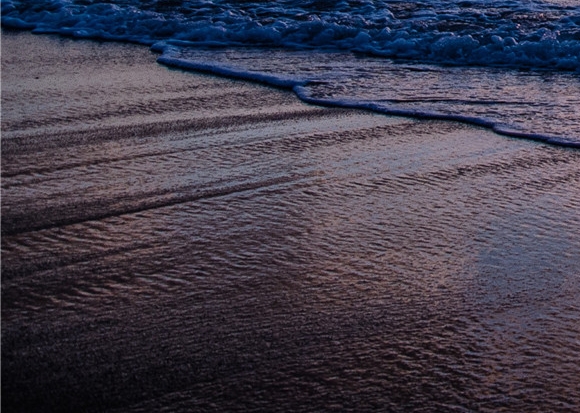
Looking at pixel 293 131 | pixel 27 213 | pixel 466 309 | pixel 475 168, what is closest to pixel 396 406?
pixel 466 309

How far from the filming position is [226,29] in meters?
8.03

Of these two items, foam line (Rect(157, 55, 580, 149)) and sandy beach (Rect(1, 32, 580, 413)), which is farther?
foam line (Rect(157, 55, 580, 149))

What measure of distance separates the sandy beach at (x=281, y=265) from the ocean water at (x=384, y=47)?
606mm

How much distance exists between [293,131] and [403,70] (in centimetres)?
216

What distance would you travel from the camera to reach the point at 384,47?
743 cm

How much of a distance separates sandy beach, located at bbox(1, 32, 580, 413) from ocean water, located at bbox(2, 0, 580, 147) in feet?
1.99

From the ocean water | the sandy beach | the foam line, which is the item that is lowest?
the sandy beach

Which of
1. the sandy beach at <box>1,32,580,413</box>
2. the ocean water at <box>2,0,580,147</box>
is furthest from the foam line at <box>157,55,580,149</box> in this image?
the sandy beach at <box>1,32,580,413</box>

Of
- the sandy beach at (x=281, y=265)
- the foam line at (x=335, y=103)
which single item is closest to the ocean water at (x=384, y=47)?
the foam line at (x=335, y=103)

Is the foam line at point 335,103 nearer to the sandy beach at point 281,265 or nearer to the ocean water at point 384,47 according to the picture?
the ocean water at point 384,47

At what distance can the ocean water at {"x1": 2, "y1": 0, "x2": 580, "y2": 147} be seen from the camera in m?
5.39

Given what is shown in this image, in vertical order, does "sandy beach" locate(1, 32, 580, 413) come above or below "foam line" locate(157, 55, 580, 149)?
below

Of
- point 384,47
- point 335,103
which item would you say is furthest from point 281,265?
point 384,47

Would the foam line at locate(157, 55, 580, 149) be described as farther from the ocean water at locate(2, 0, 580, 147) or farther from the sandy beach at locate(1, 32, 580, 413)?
the sandy beach at locate(1, 32, 580, 413)
